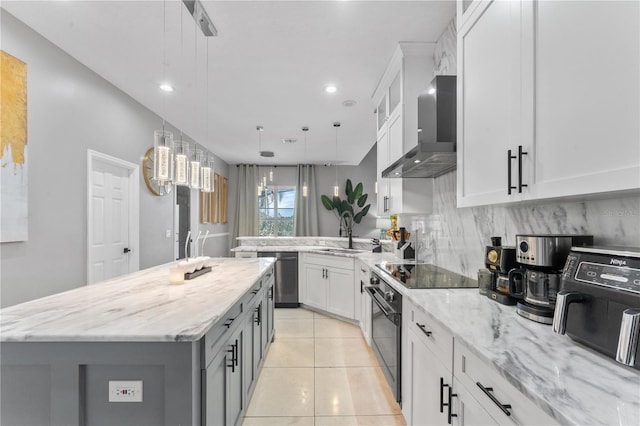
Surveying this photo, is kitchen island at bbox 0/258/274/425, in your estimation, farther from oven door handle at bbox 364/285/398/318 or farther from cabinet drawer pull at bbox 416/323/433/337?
oven door handle at bbox 364/285/398/318

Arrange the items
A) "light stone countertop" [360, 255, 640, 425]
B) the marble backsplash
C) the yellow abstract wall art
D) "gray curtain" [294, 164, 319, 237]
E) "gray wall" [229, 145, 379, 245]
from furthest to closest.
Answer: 1. "gray wall" [229, 145, 379, 245]
2. "gray curtain" [294, 164, 319, 237]
3. the yellow abstract wall art
4. the marble backsplash
5. "light stone countertop" [360, 255, 640, 425]

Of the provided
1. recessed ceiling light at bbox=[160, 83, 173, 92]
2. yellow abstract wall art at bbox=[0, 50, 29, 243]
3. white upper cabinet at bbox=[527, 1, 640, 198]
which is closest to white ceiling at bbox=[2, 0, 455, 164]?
recessed ceiling light at bbox=[160, 83, 173, 92]

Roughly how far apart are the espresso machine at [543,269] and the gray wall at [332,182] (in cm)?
648

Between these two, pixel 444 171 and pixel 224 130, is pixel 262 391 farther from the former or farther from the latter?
pixel 224 130

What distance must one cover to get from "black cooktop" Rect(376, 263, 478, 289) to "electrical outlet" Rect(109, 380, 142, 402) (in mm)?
1459

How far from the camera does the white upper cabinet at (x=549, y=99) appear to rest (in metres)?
0.85

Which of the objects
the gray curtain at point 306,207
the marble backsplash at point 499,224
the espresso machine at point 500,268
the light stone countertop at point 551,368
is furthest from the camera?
the gray curtain at point 306,207

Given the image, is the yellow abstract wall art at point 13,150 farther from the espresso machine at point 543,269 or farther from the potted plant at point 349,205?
the potted plant at point 349,205

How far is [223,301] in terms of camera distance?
161 centimetres

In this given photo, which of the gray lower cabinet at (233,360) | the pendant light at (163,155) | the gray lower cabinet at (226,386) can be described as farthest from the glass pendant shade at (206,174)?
the gray lower cabinet at (226,386)

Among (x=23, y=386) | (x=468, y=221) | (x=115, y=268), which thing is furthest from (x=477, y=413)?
(x=115, y=268)

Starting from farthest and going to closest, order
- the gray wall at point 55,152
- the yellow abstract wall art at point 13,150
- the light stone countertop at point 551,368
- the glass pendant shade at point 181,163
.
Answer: the gray wall at point 55,152, the yellow abstract wall art at point 13,150, the glass pendant shade at point 181,163, the light stone countertop at point 551,368

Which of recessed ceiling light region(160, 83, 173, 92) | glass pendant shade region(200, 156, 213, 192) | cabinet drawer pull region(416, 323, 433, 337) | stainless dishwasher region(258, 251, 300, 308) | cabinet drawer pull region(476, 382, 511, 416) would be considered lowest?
stainless dishwasher region(258, 251, 300, 308)

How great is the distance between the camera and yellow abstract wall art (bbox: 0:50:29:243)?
2.17m
